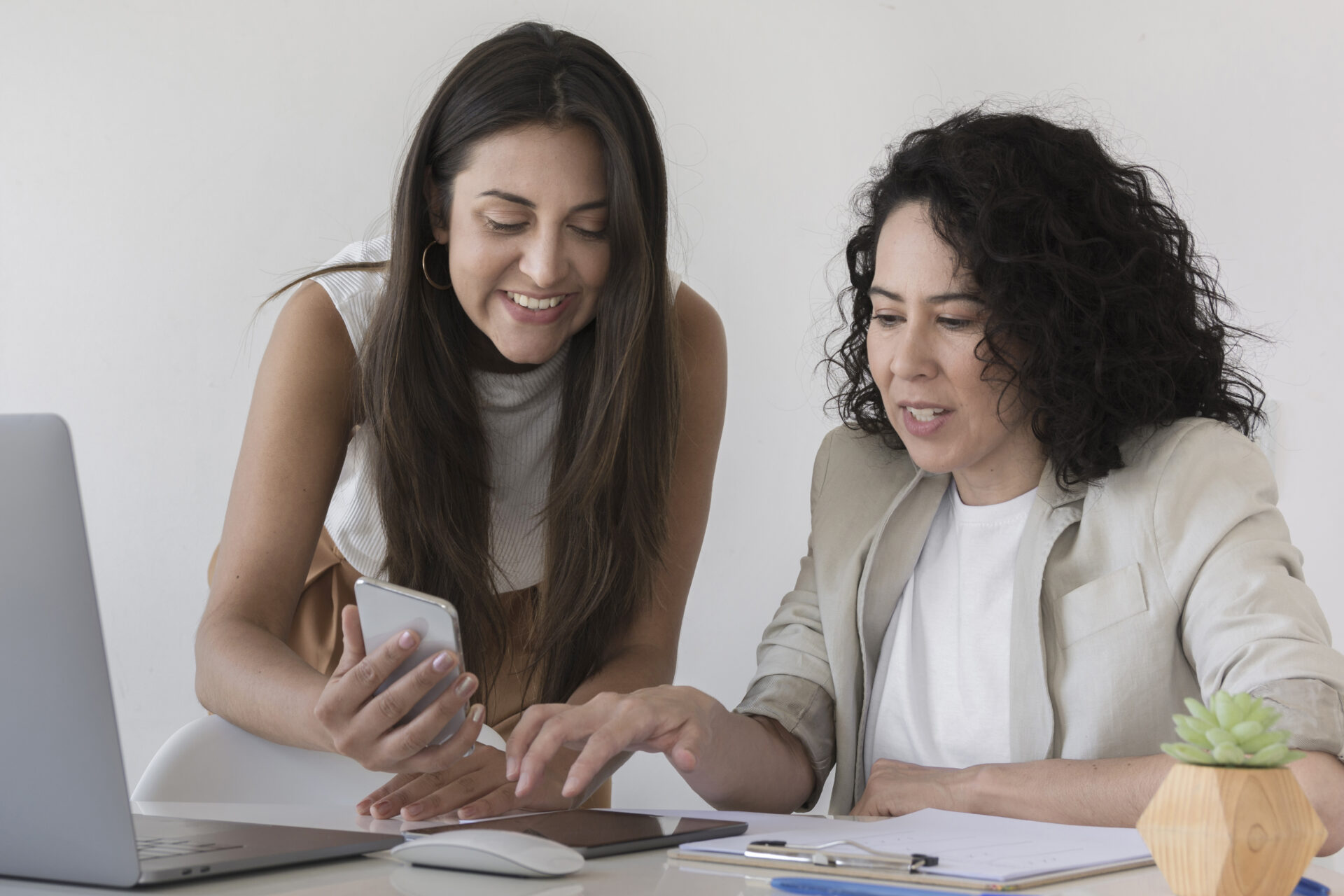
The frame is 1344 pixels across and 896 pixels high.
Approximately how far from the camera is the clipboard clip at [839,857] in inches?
31.5

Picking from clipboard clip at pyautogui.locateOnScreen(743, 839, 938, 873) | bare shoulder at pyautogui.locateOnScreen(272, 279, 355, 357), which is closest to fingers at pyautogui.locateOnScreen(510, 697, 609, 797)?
clipboard clip at pyautogui.locateOnScreen(743, 839, 938, 873)

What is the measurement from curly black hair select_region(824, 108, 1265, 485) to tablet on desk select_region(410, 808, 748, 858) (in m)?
0.62

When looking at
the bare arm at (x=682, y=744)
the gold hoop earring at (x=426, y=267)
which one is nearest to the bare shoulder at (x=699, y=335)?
the gold hoop earring at (x=426, y=267)

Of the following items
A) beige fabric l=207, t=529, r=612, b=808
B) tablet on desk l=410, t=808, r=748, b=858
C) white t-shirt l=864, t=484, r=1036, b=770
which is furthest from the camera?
beige fabric l=207, t=529, r=612, b=808

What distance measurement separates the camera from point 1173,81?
2.69 m

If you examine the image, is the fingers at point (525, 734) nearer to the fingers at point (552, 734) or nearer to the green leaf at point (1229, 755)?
the fingers at point (552, 734)

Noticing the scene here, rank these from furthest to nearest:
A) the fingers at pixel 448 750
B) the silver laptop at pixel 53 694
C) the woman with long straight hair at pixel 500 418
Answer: the woman with long straight hair at pixel 500 418, the fingers at pixel 448 750, the silver laptop at pixel 53 694

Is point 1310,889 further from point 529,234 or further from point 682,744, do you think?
point 529,234

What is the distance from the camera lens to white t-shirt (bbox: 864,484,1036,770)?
1.41m

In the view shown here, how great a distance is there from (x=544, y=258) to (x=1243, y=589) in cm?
87

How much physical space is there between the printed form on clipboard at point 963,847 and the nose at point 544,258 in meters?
0.75

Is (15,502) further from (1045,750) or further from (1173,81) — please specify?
(1173,81)

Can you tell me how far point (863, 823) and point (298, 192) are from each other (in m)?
2.44

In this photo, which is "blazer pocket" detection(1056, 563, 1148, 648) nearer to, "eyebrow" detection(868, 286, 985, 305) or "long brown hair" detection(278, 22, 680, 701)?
"eyebrow" detection(868, 286, 985, 305)
